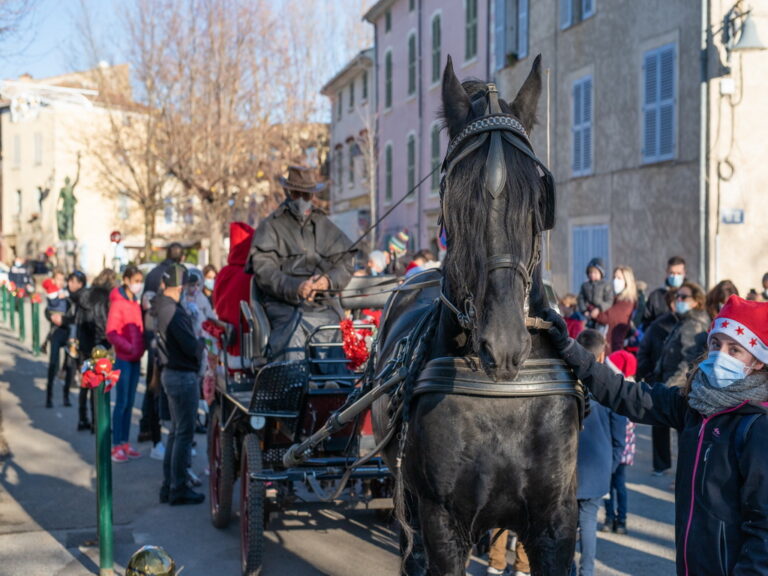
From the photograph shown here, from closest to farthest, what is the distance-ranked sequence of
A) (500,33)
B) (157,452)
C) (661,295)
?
(157,452), (661,295), (500,33)

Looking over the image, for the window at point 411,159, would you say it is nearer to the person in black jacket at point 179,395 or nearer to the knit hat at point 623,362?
the person in black jacket at point 179,395

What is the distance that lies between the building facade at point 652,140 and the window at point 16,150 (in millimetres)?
47263

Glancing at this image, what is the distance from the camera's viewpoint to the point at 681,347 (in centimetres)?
834

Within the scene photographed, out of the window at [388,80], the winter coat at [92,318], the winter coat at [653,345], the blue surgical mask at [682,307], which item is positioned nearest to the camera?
the blue surgical mask at [682,307]

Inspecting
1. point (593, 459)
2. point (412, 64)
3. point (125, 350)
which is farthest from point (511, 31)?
point (593, 459)

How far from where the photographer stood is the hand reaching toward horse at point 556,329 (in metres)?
3.40

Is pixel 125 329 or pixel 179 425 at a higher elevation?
pixel 125 329

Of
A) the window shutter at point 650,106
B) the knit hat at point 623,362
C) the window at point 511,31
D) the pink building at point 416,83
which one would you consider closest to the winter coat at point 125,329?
the knit hat at point 623,362

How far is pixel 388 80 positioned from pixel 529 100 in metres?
31.3

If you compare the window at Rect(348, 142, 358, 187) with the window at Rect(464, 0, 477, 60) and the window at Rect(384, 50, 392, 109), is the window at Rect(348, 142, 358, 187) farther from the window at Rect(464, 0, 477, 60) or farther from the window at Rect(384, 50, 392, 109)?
the window at Rect(464, 0, 477, 60)

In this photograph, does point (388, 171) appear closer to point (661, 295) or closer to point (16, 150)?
point (661, 295)

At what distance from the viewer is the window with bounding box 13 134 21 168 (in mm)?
59966

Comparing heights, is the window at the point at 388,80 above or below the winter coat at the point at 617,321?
above

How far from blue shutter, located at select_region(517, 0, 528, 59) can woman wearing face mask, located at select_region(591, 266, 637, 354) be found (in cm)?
1161
